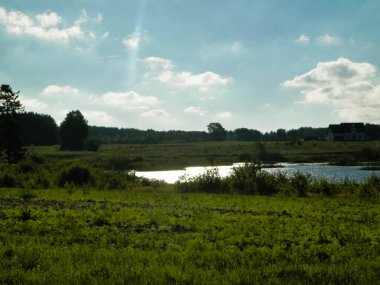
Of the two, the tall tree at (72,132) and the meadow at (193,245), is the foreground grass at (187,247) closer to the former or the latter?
the meadow at (193,245)

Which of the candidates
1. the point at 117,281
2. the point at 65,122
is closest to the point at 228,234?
the point at 117,281

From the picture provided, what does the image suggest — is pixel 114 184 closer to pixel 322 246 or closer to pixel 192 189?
pixel 192 189

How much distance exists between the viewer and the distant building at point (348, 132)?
484ft

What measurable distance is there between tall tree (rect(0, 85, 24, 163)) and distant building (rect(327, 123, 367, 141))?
109 meters

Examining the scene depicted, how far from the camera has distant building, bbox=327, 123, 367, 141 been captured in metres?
148

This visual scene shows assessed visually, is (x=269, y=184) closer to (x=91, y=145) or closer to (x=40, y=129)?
(x=91, y=145)

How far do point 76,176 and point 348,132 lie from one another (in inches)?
4977

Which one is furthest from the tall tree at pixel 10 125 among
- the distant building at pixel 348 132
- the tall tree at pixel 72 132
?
the distant building at pixel 348 132

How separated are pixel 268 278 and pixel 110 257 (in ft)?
13.8

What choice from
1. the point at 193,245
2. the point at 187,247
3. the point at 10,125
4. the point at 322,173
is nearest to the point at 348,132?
the point at 322,173

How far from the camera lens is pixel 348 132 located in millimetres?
148500

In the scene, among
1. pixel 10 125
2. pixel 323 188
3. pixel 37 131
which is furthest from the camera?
pixel 37 131

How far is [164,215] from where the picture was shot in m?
19.2

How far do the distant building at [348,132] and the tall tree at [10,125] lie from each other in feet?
358
